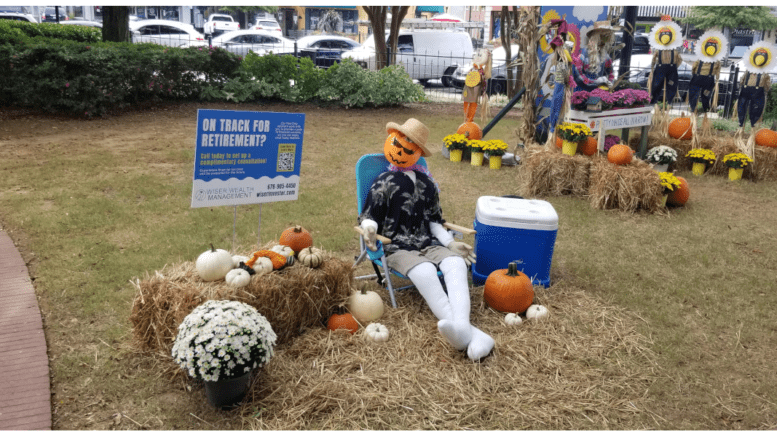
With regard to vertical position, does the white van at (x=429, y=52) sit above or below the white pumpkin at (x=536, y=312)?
above

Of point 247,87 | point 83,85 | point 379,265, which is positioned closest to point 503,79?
point 247,87

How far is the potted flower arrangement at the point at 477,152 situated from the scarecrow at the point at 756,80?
414 centimetres

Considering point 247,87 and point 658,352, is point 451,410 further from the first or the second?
point 247,87

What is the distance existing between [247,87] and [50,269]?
917 cm

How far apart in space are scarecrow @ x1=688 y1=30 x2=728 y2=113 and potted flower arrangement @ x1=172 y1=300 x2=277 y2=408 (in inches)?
346

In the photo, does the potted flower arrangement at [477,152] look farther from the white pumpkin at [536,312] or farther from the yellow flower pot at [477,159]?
the white pumpkin at [536,312]

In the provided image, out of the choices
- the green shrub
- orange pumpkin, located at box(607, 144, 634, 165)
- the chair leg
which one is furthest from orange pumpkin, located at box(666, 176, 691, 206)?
the green shrub

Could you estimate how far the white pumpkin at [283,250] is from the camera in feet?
13.5

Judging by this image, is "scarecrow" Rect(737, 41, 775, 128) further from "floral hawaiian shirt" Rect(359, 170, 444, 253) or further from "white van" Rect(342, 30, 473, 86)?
"white van" Rect(342, 30, 473, 86)

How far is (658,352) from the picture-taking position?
4.18 metres

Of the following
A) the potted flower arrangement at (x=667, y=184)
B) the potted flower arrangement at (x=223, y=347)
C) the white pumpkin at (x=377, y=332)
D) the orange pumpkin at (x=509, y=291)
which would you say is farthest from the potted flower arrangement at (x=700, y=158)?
the potted flower arrangement at (x=223, y=347)

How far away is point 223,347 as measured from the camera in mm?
3172

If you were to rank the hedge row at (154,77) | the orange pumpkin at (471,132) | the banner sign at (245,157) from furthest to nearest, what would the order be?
1. the hedge row at (154,77)
2. the orange pumpkin at (471,132)
3. the banner sign at (245,157)

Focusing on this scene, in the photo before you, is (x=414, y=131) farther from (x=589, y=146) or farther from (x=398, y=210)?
(x=589, y=146)
